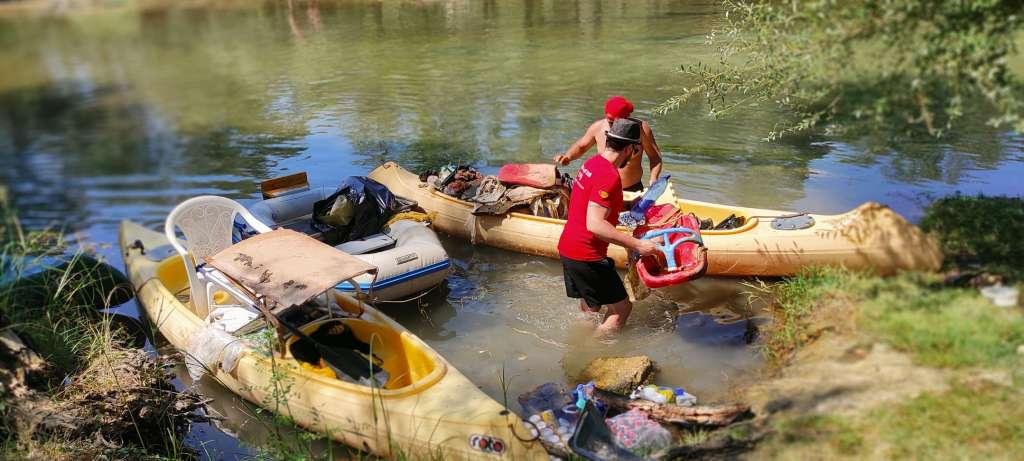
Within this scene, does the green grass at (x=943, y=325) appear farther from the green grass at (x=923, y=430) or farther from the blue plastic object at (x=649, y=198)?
the blue plastic object at (x=649, y=198)

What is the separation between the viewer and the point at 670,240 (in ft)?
18.9

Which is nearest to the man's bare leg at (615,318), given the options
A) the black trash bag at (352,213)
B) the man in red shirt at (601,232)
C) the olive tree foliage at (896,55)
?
the man in red shirt at (601,232)

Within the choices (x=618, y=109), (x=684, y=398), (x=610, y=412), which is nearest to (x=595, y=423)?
(x=610, y=412)

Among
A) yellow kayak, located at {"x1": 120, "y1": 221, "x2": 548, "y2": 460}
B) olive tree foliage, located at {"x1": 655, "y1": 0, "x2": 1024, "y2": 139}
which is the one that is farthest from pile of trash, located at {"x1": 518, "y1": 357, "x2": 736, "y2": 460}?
olive tree foliage, located at {"x1": 655, "y1": 0, "x2": 1024, "y2": 139}

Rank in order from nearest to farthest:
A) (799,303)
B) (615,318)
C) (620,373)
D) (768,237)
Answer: (620,373) < (799,303) < (615,318) < (768,237)

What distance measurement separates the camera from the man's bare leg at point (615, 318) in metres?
5.68

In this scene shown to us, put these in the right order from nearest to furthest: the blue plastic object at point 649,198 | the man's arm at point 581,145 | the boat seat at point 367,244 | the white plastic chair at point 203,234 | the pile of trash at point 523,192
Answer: the white plastic chair at point 203,234 → the blue plastic object at point 649,198 → the boat seat at point 367,244 → the man's arm at point 581,145 → the pile of trash at point 523,192

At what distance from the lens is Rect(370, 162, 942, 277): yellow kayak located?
535cm

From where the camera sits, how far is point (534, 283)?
22.9 feet

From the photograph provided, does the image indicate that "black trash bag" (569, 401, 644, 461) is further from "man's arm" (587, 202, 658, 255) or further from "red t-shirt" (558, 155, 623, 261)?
"red t-shirt" (558, 155, 623, 261)

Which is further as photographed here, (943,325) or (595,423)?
(943,325)

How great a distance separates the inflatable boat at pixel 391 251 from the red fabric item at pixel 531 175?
1.08m

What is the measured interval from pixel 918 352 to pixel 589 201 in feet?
7.10

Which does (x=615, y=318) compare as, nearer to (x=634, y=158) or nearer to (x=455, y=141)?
(x=634, y=158)
